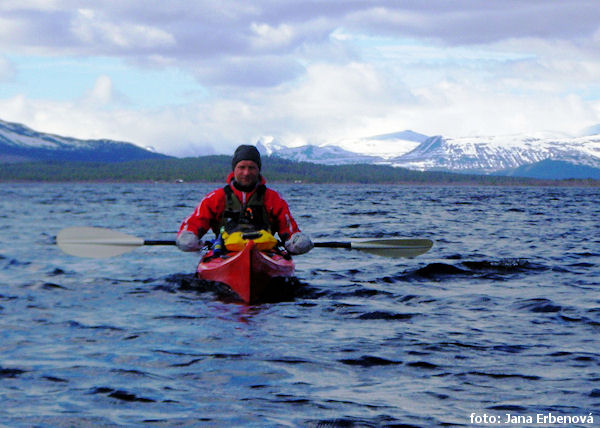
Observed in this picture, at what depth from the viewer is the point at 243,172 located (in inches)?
465

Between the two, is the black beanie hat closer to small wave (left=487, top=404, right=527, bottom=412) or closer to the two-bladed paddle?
the two-bladed paddle

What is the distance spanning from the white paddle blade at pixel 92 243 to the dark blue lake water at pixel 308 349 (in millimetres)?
586

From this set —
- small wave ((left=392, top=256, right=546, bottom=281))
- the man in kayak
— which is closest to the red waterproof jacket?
the man in kayak

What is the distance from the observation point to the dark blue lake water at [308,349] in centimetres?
603

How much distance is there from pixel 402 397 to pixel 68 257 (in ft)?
42.4

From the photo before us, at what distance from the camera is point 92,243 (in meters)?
13.1

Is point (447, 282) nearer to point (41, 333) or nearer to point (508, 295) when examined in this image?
point (508, 295)

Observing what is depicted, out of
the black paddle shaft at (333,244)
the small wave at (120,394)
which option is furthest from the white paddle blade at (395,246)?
the small wave at (120,394)

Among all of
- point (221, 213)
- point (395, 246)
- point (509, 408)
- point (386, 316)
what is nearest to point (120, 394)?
point (509, 408)

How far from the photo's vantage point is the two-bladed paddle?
1295cm

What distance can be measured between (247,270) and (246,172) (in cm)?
181

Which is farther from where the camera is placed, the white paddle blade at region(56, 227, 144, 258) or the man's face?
the white paddle blade at region(56, 227, 144, 258)

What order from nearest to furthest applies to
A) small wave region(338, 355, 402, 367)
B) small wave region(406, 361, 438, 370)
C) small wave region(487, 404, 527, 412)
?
small wave region(487, 404, 527, 412) → small wave region(406, 361, 438, 370) → small wave region(338, 355, 402, 367)

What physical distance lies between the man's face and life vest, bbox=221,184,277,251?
0.65 feet
